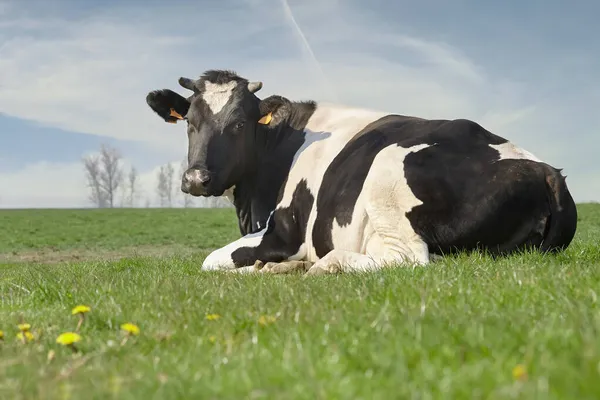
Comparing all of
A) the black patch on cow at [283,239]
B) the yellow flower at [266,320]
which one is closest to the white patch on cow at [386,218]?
the black patch on cow at [283,239]

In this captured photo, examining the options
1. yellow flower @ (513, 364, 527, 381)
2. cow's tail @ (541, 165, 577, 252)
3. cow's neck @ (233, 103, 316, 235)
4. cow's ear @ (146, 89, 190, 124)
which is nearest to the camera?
yellow flower @ (513, 364, 527, 381)

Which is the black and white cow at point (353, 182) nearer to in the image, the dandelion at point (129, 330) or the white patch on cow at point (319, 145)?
the white patch on cow at point (319, 145)

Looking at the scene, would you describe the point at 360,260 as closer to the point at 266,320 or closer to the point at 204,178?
the point at 204,178

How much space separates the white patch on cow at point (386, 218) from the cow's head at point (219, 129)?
2668 mm

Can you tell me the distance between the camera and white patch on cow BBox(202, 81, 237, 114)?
33.7 feet

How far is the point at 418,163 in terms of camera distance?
7.84 metres

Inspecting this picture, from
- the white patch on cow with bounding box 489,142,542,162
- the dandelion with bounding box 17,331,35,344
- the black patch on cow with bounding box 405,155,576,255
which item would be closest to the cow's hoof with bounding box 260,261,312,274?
the black patch on cow with bounding box 405,155,576,255

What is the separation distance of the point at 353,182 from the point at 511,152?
6.11 feet

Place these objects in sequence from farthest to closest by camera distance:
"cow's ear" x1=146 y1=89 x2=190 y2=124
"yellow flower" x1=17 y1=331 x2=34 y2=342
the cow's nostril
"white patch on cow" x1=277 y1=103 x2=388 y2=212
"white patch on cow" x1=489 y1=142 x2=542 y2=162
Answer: "cow's ear" x1=146 y1=89 x2=190 y2=124 < the cow's nostril < "white patch on cow" x1=277 y1=103 x2=388 y2=212 < "white patch on cow" x1=489 y1=142 x2=542 y2=162 < "yellow flower" x1=17 y1=331 x2=34 y2=342

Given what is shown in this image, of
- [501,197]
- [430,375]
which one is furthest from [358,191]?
[430,375]

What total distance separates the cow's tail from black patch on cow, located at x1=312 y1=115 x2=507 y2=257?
2.17ft

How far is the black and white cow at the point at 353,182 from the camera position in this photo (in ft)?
25.0

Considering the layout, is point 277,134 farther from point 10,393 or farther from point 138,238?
point 138,238

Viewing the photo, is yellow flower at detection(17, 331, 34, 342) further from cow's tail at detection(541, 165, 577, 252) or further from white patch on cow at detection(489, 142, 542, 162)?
cow's tail at detection(541, 165, 577, 252)
